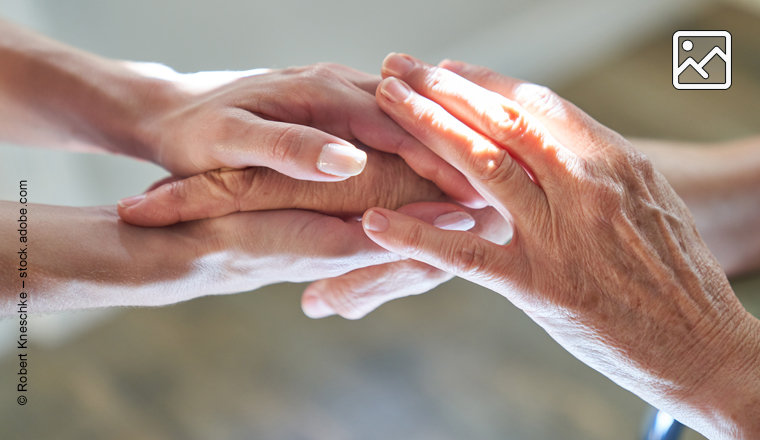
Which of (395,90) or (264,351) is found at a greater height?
(395,90)

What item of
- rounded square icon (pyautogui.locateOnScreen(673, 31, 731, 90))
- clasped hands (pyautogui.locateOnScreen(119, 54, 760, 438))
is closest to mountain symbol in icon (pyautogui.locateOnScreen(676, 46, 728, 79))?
rounded square icon (pyautogui.locateOnScreen(673, 31, 731, 90))

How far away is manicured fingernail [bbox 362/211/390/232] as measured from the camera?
1.02 m

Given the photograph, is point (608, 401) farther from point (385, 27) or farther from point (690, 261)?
point (385, 27)

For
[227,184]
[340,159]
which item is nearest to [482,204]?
[340,159]

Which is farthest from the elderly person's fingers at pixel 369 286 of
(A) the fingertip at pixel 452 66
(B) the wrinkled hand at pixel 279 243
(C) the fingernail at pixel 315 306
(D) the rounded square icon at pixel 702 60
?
(D) the rounded square icon at pixel 702 60

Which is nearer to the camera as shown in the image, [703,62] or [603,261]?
[603,261]

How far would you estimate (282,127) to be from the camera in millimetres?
1013

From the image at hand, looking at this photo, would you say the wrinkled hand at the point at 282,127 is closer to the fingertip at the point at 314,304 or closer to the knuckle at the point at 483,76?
the knuckle at the point at 483,76

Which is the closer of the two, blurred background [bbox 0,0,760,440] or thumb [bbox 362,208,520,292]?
thumb [bbox 362,208,520,292]

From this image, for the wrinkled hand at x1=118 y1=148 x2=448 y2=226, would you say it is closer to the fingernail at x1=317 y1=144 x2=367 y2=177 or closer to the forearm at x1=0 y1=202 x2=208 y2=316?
the forearm at x1=0 y1=202 x2=208 y2=316

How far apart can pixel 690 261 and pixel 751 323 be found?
6.0 inches

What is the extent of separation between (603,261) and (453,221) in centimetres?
29

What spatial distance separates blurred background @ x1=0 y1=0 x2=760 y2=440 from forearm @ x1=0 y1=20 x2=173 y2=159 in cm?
77

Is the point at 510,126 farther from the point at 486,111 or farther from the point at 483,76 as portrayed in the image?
the point at 483,76
